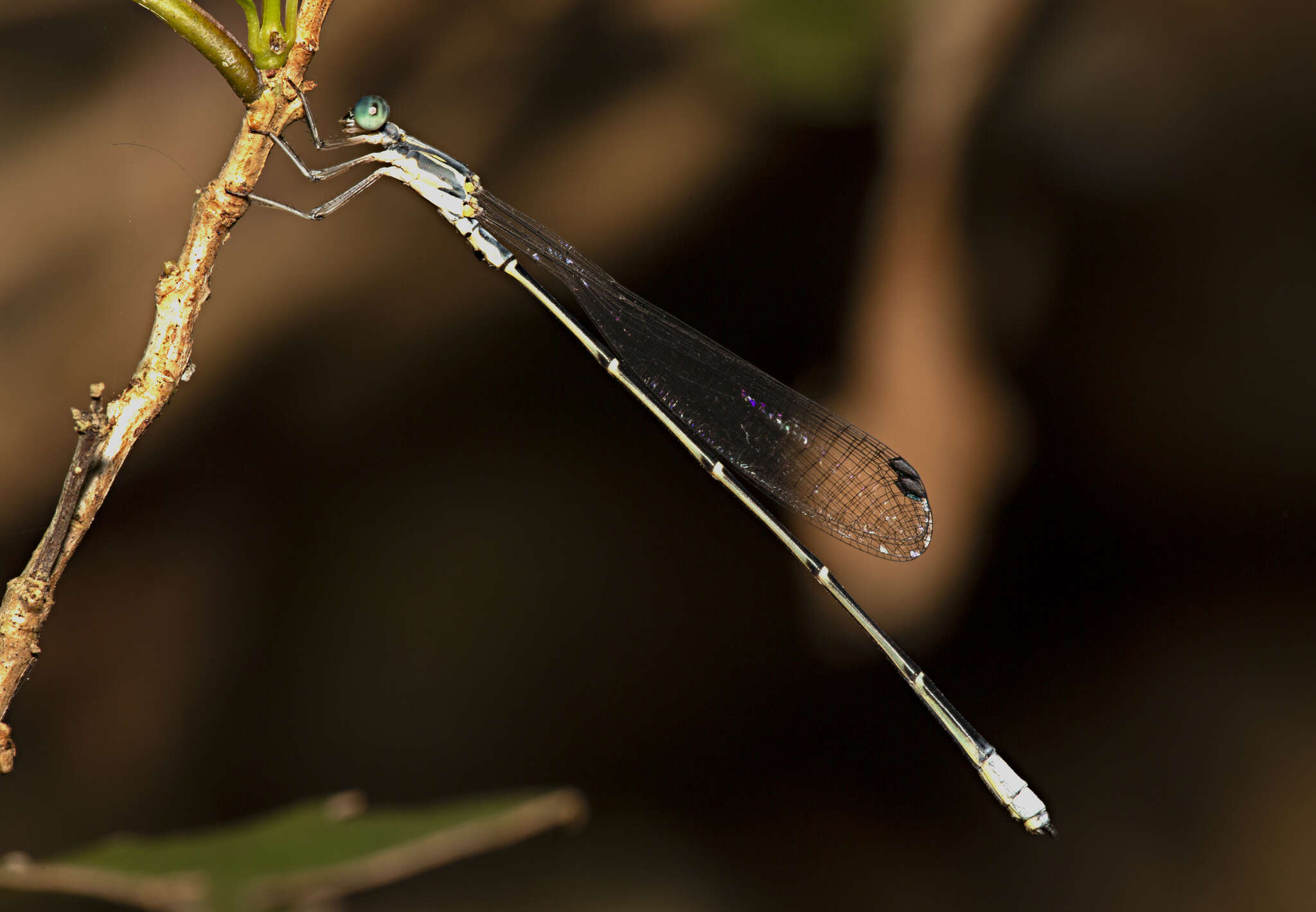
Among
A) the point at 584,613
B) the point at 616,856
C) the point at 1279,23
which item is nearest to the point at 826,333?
the point at 584,613

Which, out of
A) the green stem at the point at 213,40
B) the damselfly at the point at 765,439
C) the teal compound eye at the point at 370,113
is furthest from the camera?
the damselfly at the point at 765,439

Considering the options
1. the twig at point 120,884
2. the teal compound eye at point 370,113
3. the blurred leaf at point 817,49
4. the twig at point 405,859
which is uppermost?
the blurred leaf at point 817,49

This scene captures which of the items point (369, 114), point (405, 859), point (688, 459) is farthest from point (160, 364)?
point (688, 459)

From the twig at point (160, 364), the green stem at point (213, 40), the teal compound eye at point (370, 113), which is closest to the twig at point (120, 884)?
the twig at point (160, 364)

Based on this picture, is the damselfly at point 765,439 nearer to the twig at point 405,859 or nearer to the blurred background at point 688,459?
the blurred background at point 688,459

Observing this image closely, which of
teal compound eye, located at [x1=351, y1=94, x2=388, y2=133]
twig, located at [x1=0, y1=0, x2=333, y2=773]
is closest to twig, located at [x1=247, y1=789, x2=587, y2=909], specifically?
twig, located at [x1=0, y1=0, x2=333, y2=773]

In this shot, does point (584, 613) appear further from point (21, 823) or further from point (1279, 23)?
point (1279, 23)
